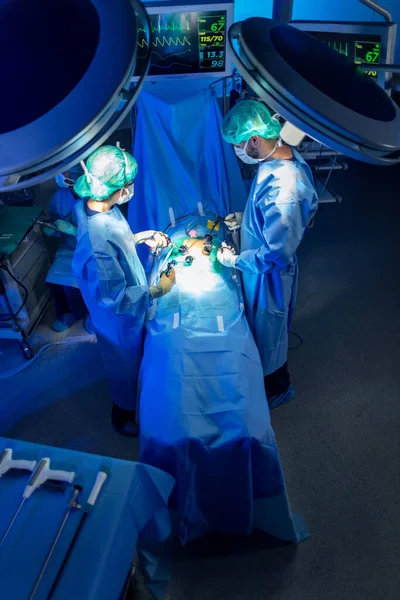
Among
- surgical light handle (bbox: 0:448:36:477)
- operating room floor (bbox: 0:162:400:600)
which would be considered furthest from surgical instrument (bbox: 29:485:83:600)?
operating room floor (bbox: 0:162:400:600)

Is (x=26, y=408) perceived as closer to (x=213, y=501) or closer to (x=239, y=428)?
(x=213, y=501)

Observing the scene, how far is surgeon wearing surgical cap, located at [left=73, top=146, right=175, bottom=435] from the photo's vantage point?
2068 mm

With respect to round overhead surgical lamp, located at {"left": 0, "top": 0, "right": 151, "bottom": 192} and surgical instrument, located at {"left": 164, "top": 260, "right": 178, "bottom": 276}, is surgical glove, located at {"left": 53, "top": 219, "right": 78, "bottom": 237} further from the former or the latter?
round overhead surgical lamp, located at {"left": 0, "top": 0, "right": 151, "bottom": 192}

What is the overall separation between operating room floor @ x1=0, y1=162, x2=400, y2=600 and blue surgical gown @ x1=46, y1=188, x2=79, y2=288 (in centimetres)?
53

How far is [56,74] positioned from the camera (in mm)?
719

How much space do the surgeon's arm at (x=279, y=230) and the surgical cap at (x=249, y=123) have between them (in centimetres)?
32

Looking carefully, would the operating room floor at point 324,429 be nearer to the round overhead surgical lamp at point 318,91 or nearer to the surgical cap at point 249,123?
the surgical cap at point 249,123

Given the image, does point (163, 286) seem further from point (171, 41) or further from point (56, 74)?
point (56, 74)

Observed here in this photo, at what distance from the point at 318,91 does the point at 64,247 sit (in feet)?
9.29

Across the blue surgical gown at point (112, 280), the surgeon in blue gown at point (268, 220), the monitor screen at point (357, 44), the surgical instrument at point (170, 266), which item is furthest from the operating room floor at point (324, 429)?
the monitor screen at point (357, 44)

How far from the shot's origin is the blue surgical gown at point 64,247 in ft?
10.6

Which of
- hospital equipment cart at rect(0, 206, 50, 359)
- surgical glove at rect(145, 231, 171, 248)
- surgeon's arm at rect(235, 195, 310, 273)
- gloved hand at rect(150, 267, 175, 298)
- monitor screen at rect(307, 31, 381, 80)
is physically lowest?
hospital equipment cart at rect(0, 206, 50, 359)

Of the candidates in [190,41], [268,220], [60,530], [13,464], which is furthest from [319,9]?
[60,530]

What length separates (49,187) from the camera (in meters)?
4.61
